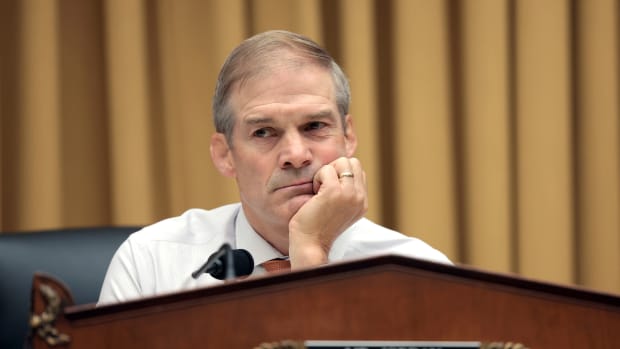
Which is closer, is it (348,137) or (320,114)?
(320,114)

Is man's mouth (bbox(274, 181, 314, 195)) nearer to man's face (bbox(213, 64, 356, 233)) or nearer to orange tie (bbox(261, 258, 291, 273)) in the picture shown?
man's face (bbox(213, 64, 356, 233))

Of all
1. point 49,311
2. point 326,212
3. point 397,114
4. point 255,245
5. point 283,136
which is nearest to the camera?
point 49,311

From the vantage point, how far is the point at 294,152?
→ 1.57m

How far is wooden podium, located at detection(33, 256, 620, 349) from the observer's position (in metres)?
0.74

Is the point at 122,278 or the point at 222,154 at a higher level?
the point at 222,154

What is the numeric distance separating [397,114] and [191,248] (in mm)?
1041

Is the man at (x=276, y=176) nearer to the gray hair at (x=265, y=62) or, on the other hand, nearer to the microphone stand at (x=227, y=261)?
the gray hair at (x=265, y=62)

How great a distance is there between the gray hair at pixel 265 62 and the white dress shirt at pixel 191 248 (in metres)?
0.24

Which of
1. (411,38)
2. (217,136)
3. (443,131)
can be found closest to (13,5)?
(217,136)

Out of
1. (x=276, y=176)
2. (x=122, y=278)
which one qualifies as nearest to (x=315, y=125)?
(x=276, y=176)

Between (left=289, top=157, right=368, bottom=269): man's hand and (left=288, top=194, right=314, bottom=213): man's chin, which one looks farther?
(left=288, top=194, right=314, bottom=213): man's chin

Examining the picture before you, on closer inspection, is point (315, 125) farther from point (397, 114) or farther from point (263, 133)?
point (397, 114)

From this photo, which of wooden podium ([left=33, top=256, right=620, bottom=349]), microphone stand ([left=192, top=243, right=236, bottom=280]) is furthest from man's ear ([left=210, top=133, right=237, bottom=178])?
wooden podium ([left=33, top=256, right=620, bottom=349])

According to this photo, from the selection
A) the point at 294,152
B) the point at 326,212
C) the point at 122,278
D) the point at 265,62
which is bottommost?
the point at 122,278
